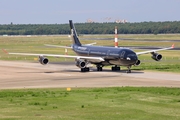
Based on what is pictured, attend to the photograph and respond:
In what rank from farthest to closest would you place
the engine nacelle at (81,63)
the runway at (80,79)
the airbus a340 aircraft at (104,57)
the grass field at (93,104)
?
the engine nacelle at (81,63)
the airbus a340 aircraft at (104,57)
the runway at (80,79)
the grass field at (93,104)

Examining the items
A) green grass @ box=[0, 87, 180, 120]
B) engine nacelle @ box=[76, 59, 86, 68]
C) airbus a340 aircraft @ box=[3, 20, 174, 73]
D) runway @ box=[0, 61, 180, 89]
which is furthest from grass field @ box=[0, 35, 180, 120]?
engine nacelle @ box=[76, 59, 86, 68]

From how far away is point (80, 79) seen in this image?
203ft

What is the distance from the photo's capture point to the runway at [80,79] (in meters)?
55.6

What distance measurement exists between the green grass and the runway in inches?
267

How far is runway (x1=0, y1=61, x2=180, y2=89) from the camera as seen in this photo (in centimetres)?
5563

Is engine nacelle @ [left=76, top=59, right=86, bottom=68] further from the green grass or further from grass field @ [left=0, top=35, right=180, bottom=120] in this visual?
the green grass

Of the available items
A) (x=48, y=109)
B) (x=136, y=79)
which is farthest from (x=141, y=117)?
(x=136, y=79)

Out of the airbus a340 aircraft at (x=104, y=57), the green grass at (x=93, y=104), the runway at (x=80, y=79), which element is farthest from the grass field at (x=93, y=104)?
the airbus a340 aircraft at (x=104, y=57)

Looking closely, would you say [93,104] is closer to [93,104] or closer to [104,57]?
[93,104]

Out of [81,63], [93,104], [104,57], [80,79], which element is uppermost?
[104,57]

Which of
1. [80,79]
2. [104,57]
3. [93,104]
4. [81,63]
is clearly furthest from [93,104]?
[104,57]

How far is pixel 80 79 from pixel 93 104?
932 inches

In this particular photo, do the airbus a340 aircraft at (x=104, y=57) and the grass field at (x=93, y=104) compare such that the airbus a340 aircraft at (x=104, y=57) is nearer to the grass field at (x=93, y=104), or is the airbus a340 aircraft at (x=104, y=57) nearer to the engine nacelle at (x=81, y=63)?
the engine nacelle at (x=81, y=63)

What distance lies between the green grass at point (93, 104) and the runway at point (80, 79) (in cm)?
678
